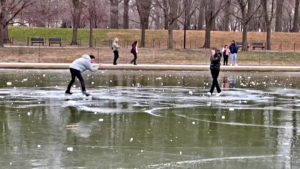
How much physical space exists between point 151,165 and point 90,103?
8.78 meters

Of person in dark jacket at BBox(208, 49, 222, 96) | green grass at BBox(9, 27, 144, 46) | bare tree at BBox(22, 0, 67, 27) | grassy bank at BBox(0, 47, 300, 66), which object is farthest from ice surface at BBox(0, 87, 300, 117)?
green grass at BBox(9, 27, 144, 46)

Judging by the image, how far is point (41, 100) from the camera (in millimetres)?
18578

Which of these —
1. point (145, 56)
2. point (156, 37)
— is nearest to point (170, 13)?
point (145, 56)

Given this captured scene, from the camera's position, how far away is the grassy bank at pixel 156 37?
6425 cm

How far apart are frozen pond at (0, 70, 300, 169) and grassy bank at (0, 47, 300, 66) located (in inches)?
836

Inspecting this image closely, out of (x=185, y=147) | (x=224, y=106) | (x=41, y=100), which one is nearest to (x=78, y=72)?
(x=41, y=100)

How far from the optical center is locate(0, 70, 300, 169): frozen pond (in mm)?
9891

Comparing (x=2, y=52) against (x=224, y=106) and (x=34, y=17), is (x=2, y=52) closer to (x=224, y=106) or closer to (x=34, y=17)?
(x=34, y=17)

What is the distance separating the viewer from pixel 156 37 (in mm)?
66188

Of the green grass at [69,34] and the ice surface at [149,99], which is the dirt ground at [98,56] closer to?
the green grass at [69,34]

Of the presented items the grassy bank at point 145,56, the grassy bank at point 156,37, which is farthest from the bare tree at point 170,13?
the grassy bank at point 156,37

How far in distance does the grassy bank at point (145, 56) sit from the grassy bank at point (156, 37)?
583 inches

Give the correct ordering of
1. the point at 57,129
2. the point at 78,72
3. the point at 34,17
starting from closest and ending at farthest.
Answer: the point at 57,129
the point at 78,72
the point at 34,17

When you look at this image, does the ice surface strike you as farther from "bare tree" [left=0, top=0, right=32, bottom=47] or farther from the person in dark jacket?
"bare tree" [left=0, top=0, right=32, bottom=47]
